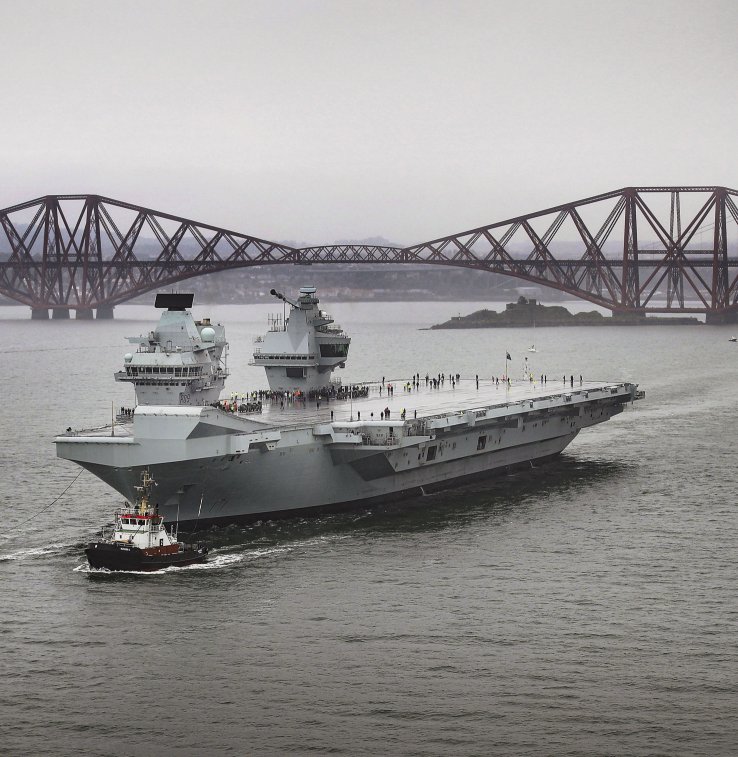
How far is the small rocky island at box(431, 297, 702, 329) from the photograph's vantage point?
192 m

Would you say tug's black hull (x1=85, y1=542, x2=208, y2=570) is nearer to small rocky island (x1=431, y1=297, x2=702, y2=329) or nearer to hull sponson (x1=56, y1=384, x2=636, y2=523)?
hull sponson (x1=56, y1=384, x2=636, y2=523)

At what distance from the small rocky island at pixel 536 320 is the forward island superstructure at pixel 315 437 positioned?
133 meters

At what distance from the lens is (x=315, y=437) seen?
4203 centimetres

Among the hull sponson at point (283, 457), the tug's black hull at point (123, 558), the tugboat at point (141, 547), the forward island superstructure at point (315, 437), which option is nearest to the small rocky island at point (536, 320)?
the forward island superstructure at point (315, 437)

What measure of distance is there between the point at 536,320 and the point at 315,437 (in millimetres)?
156230

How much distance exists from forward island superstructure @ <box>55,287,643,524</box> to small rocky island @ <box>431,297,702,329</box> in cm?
13269

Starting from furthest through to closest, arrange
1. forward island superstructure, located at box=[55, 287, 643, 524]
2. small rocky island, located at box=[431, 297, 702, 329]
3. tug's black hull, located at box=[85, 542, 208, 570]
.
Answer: small rocky island, located at box=[431, 297, 702, 329] < forward island superstructure, located at box=[55, 287, 643, 524] < tug's black hull, located at box=[85, 542, 208, 570]

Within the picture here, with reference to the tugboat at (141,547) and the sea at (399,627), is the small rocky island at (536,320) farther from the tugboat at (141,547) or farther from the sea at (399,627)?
the tugboat at (141,547)

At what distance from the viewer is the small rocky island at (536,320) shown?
19250 cm

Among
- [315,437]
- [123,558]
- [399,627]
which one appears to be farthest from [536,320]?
[399,627]

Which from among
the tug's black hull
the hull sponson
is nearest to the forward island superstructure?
the hull sponson

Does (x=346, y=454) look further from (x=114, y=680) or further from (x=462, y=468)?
(x=114, y=680)

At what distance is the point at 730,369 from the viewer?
4203 inches

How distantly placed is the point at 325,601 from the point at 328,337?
22344 mm
